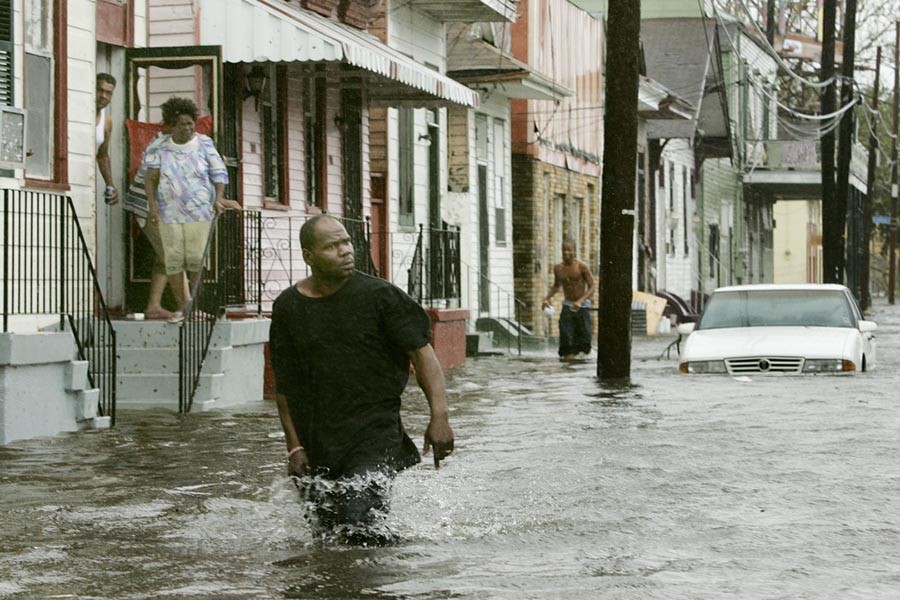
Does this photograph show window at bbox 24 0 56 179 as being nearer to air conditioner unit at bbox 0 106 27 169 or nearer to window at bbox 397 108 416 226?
air conditioner unit at bbox 0 106 27 169

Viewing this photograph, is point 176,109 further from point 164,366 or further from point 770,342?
point 770,342

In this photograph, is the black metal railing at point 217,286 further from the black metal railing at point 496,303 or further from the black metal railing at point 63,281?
the black metal railing at point 496,303

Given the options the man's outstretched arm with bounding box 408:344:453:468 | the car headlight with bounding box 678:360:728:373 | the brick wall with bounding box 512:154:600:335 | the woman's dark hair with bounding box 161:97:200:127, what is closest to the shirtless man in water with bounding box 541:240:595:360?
the car headlight with bounding box 678:360:728:373

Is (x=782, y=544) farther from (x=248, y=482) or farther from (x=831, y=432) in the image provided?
(x=831, y=432)

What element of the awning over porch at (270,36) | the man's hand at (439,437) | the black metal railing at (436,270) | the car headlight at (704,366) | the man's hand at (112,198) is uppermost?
the awning over porch at (270,36)

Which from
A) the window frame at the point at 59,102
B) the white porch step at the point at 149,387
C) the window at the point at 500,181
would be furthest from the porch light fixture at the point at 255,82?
the window at the point at 500,181

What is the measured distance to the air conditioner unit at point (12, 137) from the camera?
15376mm

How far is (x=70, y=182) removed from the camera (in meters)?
17.2

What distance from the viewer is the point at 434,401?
8.59m

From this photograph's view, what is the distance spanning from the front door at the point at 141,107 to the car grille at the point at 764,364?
5979mm

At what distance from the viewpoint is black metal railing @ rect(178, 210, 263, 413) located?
55.8ft

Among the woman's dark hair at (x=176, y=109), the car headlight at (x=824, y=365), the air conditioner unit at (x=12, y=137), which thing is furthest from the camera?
the car headlight at (x=824, y=365)

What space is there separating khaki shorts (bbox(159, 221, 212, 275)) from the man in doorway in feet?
2.14

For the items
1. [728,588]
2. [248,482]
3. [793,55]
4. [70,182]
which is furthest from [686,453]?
[793,55]
